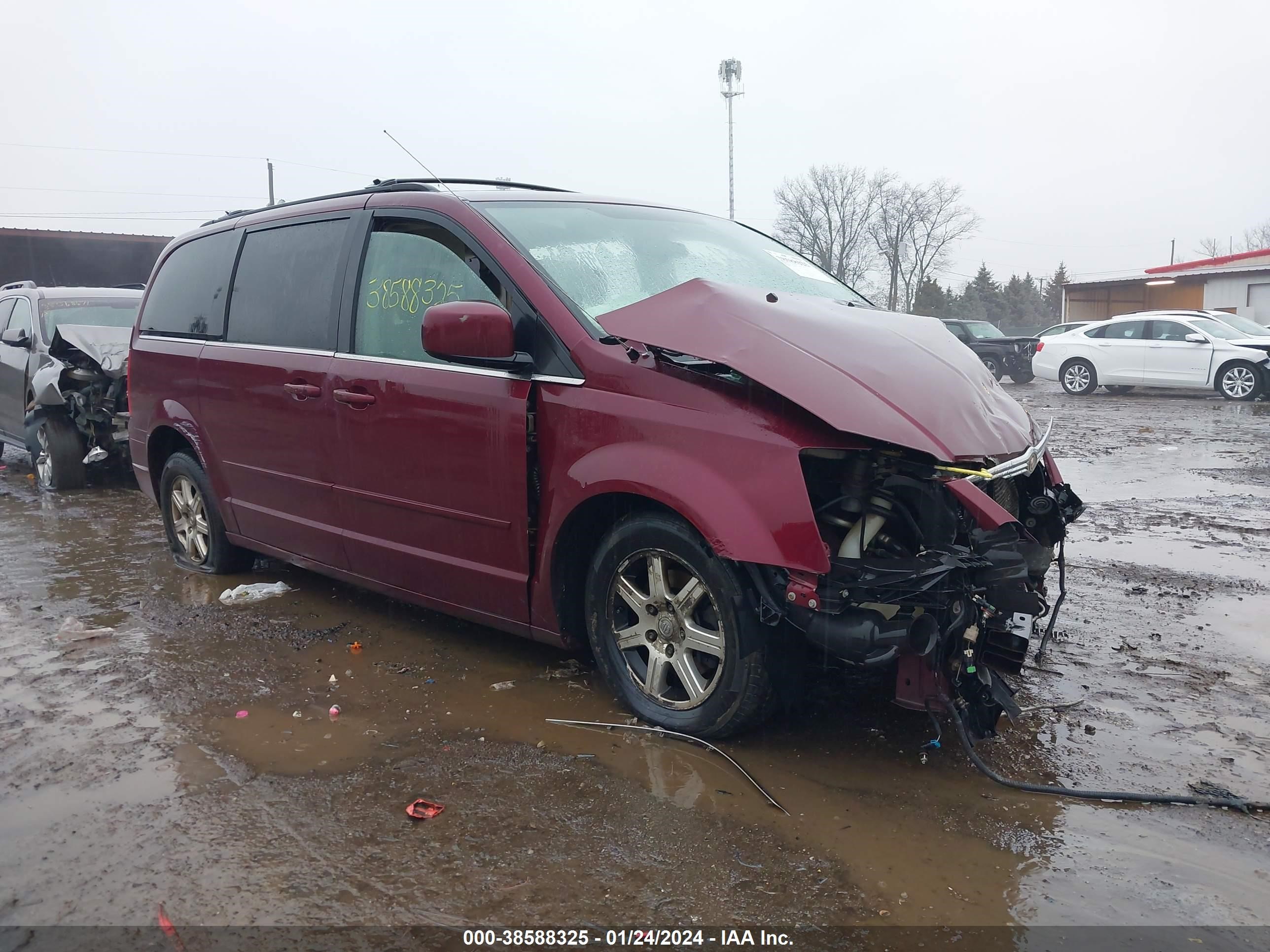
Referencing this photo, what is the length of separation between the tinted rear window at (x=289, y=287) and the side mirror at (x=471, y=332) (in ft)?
3.23

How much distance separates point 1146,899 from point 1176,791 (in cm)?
64

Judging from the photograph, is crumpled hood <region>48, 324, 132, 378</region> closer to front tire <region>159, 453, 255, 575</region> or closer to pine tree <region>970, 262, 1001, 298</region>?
front tire <region>159, 453, 255, 575</region>

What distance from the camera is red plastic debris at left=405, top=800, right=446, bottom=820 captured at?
110 inches

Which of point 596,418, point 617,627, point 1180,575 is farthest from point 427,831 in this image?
point 1180,575

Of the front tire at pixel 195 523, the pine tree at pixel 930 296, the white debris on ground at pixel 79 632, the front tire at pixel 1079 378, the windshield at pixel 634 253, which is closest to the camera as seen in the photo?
the windshield at pixel 634 253

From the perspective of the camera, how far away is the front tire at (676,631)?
9.73ft

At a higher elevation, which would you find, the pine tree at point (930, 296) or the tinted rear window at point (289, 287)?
the pine tree at point (930, 296)

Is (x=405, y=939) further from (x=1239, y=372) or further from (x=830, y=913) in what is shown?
(x=1239, y=372)

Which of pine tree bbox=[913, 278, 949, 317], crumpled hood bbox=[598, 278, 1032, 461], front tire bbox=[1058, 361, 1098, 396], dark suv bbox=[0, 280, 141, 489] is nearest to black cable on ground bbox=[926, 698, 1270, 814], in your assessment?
crumpled hood bbox=[598, 278, 1032, 461]

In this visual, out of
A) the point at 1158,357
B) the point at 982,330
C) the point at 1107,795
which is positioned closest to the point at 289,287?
the point at 1107,795

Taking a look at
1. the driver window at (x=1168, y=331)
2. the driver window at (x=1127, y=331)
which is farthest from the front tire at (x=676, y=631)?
the driver window at (x=1127, y=331)

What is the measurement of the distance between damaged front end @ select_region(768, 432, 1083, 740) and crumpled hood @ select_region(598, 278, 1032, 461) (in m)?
0.12

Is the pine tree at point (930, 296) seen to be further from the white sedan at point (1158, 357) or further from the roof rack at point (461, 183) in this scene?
the roof rack at point (461, 183)

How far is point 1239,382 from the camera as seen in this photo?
16.5 metres
